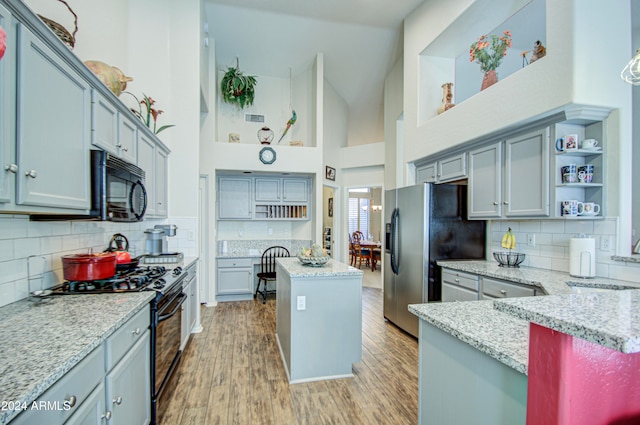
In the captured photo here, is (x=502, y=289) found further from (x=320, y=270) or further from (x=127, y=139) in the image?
(x=127, y=139)

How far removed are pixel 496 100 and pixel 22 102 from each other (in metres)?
3.22

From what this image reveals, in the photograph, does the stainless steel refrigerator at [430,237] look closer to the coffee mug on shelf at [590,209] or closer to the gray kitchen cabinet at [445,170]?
the gray kitchen cabinet at [445,170]

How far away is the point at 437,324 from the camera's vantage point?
4.17 ft

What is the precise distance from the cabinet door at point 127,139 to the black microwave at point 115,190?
152 mm

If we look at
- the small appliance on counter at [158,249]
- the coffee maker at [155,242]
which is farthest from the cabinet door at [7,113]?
the coffee maker at [155,242]

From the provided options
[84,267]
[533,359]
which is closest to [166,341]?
[84,267]

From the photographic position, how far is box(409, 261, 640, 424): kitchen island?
688 millimetres

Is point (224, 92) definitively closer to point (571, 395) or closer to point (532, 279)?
point (532, 279)

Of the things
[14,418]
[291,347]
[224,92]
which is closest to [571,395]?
[14,418]

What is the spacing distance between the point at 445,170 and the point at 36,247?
12.1 ft

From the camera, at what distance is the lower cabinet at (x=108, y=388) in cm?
91

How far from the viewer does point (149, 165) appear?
9.70 feet

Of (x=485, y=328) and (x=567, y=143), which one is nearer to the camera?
(x=485, y=328)

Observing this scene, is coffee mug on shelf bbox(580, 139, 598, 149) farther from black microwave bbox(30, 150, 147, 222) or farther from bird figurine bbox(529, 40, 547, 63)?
black microwave bbox(30, 150, 147, 222)
